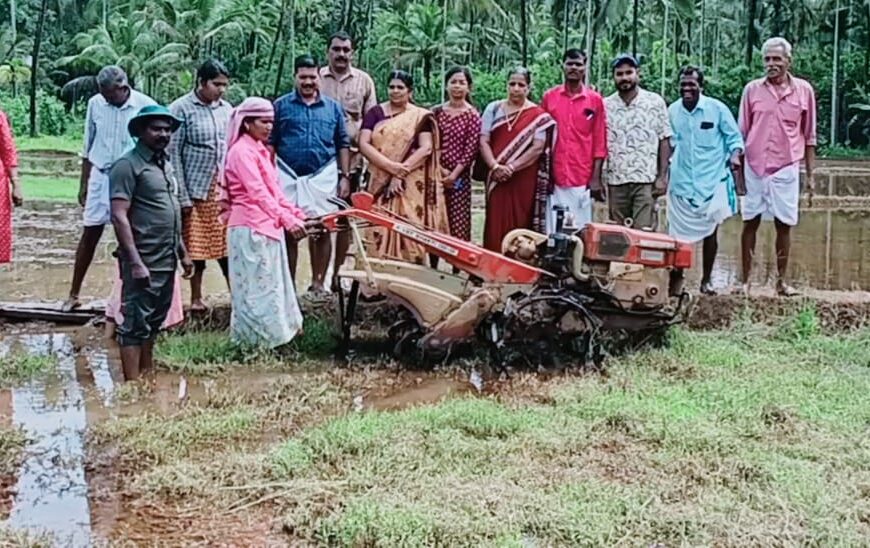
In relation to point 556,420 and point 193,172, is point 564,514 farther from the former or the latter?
point 193,172

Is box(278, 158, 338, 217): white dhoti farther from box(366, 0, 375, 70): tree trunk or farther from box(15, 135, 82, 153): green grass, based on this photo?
box(366, 0, 375, 70): tree trunk

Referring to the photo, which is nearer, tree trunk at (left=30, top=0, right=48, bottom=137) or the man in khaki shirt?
the man in khaki shirt

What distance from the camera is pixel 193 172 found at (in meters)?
6.75

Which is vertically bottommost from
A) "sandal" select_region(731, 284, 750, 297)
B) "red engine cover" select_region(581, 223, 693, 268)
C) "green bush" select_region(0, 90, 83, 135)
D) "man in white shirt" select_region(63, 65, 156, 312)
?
"sandal" select_region(731, 284, 750, 297)

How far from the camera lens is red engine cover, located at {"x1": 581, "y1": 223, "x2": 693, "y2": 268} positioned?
19.3ft

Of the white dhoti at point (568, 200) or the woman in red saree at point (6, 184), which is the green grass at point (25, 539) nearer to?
the woman in red saree at point (6, 184)

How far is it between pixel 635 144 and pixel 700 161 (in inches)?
27.5

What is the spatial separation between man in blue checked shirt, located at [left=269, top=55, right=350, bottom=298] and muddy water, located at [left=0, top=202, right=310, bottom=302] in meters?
1.14

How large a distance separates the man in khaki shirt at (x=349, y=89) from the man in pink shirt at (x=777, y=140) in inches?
113

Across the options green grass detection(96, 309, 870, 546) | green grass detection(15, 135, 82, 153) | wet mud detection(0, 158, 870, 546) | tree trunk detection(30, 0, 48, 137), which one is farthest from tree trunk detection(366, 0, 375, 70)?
green grass detection(96, 309, 870, 546)

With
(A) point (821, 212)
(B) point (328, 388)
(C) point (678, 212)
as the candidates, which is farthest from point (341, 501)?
(A) point (821, 212)

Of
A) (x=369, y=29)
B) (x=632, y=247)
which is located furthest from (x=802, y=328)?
(x=369, y=29)

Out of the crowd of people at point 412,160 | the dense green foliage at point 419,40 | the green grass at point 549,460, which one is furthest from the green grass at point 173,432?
the dense green foliage at point 419,40

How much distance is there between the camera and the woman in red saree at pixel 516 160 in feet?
22.3
